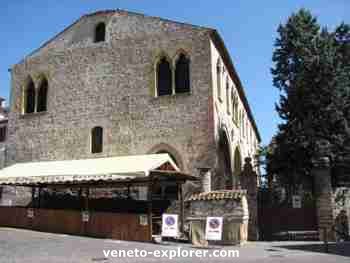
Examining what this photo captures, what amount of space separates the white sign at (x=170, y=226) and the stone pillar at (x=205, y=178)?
3197 millimetres

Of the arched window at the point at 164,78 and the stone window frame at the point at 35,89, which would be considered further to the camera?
the stone window frame at the point at 35,89

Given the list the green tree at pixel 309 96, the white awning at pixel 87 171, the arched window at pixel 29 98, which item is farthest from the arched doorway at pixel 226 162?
the arched window at pixel 29 98

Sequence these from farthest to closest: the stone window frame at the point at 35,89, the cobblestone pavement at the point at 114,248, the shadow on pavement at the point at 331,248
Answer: the stone window frame at the point at 35,89
the shadow on pavement at the point at 331,248
the cobblestone pavement at the point at 114,248

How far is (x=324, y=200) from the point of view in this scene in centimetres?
1446

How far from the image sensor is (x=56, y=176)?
15.8 m

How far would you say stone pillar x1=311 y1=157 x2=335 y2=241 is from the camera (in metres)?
14.3

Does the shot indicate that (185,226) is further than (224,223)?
Yes

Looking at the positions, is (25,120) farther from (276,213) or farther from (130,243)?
(276,213)

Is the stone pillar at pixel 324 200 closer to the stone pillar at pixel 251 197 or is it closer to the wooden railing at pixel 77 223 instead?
the stone pillar at pixel 251 197

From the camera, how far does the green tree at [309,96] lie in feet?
65.7

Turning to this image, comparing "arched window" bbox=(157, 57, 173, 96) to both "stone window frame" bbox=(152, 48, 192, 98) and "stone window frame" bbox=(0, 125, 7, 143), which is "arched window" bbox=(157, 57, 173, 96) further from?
"stone window frame" bbox=(0, 125, 7, 143)

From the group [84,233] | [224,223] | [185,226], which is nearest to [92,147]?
[84,233]

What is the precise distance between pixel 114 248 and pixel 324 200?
301 inches

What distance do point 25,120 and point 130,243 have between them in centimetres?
1207
